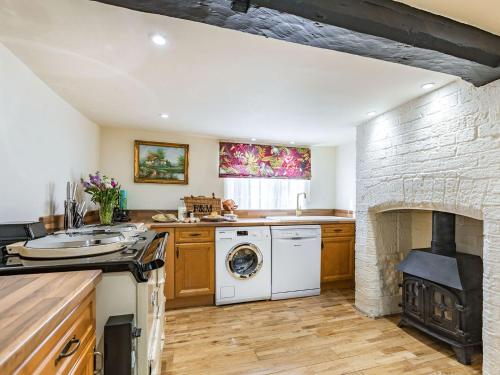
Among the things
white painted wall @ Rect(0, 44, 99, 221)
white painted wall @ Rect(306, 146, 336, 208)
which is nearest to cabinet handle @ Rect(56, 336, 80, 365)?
white painted wall @ Rect(0, 44, 99, 221)

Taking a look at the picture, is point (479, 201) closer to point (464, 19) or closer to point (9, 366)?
point (464, 19)

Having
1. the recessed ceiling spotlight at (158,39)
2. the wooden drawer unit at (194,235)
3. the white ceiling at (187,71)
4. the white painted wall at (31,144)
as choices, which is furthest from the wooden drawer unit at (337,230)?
the white painted wall at (31,144)

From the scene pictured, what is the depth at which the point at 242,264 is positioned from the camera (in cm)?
301

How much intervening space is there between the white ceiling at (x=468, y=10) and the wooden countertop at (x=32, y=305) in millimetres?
→ 1710

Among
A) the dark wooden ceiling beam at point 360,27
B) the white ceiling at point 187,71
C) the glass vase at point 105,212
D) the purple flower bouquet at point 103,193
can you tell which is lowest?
the glass vase at point 105,212

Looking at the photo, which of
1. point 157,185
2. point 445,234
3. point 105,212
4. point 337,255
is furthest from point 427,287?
point 157,185

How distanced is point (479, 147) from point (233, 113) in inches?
76.9

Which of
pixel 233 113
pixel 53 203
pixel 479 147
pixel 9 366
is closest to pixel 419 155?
pixel 479 147

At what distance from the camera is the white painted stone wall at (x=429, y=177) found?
1.56 m

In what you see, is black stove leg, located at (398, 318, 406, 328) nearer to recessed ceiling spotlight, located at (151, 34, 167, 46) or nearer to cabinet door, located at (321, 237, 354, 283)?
cabinet door, located at (321, 237, 354, 283)

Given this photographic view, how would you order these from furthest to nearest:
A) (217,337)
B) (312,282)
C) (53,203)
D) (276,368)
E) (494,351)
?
(312,282)
(217,337)
(53,203)
(276,368)
(494,351)

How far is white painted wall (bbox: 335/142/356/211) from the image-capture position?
3.83m

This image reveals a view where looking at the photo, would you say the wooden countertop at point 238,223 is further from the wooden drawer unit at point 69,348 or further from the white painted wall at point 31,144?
the wooden drawer unit at point 69,348

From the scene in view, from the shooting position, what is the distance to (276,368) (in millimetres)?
1813
